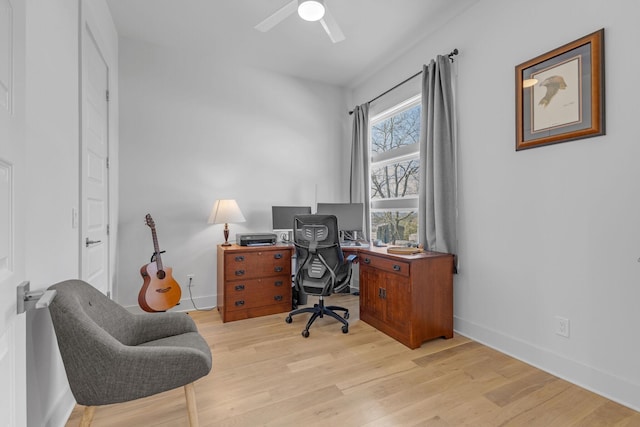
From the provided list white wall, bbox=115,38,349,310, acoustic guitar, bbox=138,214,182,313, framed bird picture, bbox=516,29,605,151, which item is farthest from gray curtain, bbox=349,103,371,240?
acoustic guitar, bbox=138,214,182,313

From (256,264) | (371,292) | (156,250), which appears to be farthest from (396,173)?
(156,250)

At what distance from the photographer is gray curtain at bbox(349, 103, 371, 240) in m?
3.88

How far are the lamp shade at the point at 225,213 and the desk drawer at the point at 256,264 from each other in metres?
0.38

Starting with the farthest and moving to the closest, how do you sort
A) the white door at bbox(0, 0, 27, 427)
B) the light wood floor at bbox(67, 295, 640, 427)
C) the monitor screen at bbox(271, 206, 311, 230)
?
the monitor screen at bbox(271, 206, 311, 230) < the light wood floor at bbox(67, 295, 640, 427) < the white door at bbox(0, 0, 27, 427)

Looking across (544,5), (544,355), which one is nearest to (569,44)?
(544,5)

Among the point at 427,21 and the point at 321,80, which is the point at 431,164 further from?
the point at 321,80

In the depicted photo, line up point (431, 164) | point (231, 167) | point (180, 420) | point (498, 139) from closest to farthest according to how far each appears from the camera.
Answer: point (180, 420)
point (498, 139)
point (431, 164)
point (231, 167)

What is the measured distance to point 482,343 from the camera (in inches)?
97.1

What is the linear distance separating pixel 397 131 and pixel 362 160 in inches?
22.0

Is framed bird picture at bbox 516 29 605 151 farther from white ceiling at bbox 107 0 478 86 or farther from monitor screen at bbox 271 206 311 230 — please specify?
monitor screen at bbox 271 206 311 230

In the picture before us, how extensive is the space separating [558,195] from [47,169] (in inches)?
117

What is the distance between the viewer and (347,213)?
3.58 m

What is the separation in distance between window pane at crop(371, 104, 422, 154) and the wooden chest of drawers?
1772 mm

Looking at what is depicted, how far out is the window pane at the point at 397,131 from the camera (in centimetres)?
331
